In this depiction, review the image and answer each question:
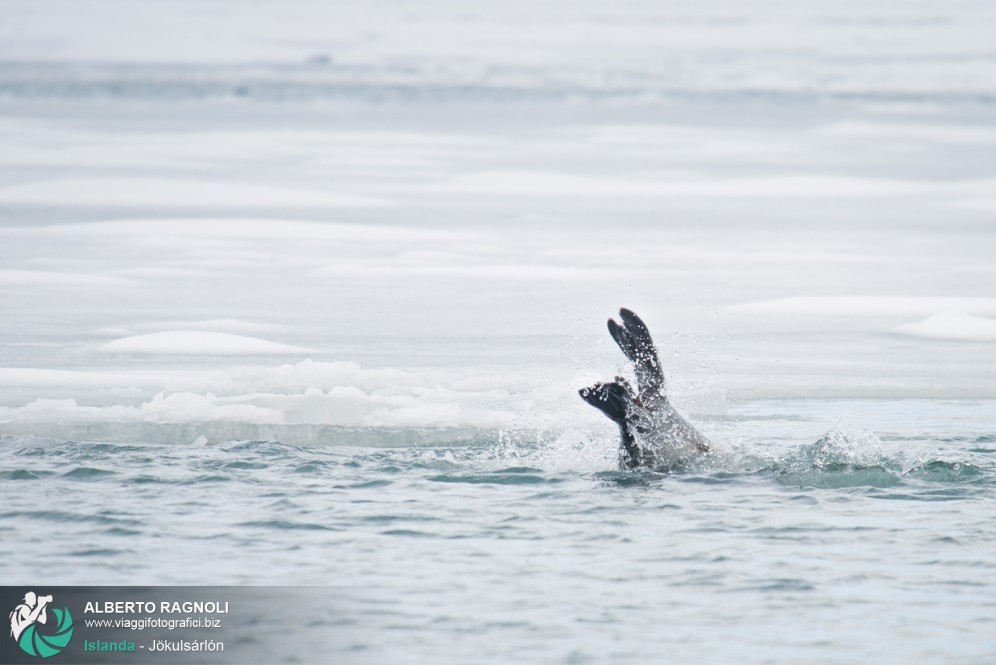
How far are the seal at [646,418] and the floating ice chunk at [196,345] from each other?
15.8 ft

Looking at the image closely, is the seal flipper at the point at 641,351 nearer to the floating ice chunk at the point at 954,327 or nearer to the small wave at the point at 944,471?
the small wave at the point at 944,471

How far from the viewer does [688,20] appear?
143 ft

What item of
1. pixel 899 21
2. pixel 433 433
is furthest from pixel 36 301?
pixel 899 21

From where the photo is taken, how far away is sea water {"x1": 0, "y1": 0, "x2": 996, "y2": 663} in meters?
6.38

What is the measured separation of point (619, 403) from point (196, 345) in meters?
5.76

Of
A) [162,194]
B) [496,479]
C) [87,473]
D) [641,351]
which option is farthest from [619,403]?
[162,194]

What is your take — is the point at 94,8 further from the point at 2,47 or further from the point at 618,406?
the point at 618,406

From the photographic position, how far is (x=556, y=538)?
23.3 feet

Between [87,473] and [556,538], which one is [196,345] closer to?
[87,473]

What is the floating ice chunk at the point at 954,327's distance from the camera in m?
13.9

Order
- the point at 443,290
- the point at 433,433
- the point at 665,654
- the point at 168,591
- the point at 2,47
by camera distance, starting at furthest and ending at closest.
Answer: the point at 2,47 < the point at 443,290 < the point at 433,433 < the point at 168,591 < the point at 665,654

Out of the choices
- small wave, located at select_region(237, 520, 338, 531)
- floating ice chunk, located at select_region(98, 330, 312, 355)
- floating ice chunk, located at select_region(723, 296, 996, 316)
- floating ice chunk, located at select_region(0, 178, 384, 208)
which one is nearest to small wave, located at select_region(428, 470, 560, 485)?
small wave, located at select_region(237, 520, 338, 531)

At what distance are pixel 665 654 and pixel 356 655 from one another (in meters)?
1.22

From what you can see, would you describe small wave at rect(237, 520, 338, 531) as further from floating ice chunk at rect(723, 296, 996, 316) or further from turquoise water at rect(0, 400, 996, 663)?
floating ice chunk at rect(723, 296, 996, 316)
